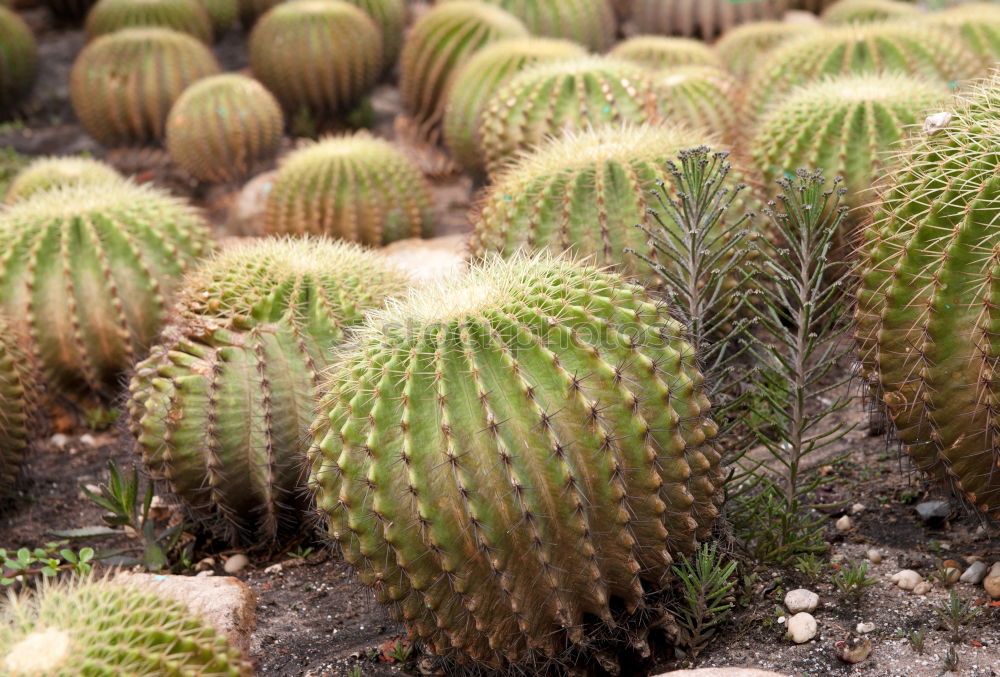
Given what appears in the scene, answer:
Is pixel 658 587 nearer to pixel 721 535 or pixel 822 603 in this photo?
pixel 721 535

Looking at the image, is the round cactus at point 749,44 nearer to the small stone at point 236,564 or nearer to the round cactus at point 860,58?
the round cactus at point 860,58

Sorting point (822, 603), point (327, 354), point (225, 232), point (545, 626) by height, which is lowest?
point (225, 232)

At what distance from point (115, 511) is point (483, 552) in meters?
1.71

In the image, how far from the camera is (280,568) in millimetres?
3707

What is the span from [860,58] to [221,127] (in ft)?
14.2

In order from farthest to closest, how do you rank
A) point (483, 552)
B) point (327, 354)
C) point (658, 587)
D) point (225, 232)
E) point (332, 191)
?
1. point (225, 232)
2. point (332, 191)
3. point (327, 354)
4. point (658, 587)
5. point (483, 552)

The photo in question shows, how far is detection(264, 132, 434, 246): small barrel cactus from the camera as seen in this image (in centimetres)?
600

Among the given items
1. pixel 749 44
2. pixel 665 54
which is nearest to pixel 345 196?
pixel 665 54

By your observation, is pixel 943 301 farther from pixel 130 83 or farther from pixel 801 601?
pixel 130 83

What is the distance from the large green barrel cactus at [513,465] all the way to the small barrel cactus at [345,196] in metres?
3.24

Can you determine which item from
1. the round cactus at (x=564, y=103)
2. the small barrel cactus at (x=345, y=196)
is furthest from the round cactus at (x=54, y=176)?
the round cactus at (x=564, y=103)

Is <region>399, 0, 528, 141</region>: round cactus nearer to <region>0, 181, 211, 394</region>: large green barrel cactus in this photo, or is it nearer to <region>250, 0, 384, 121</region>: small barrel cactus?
<region>250, 0, 384, 121</region>: small barrel cactus

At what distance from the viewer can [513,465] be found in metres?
2.62

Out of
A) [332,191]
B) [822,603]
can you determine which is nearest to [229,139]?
[332,191]
